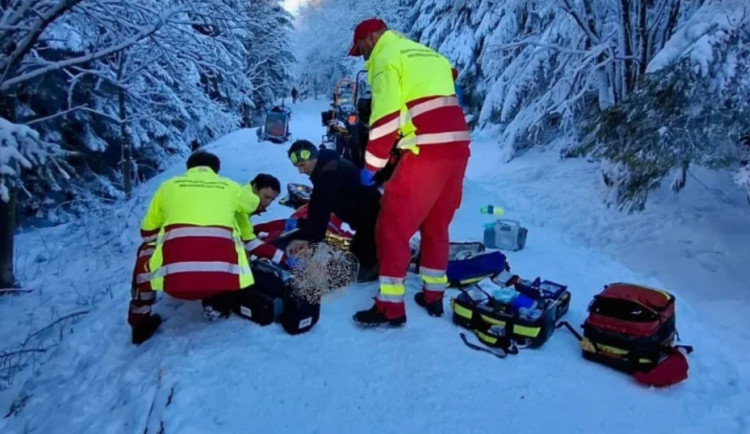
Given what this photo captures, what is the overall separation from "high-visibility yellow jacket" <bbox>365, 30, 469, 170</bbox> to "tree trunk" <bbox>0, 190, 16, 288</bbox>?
5.18 metres

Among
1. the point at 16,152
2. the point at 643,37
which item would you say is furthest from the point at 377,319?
the point at 643,37

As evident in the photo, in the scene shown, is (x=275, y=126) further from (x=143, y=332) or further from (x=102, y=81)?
(x=143, y=332)

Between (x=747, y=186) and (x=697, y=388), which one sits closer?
(x=697, y=388)

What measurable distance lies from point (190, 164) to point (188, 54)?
2.98m

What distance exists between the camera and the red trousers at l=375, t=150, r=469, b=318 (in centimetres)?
325

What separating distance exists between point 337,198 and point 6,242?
4.76m

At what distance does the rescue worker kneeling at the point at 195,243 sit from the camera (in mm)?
3098

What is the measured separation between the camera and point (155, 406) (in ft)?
8.48

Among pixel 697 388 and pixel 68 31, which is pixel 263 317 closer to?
pixel 697 388

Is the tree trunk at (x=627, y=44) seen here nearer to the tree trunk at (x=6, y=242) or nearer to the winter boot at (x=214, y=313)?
the winter boot at (x=214, y=313)

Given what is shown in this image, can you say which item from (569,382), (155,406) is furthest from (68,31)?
(569,382)

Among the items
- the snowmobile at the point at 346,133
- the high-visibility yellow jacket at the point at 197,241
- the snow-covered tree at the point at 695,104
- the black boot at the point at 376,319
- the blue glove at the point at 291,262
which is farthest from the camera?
the snowmobile at the point at 346,133

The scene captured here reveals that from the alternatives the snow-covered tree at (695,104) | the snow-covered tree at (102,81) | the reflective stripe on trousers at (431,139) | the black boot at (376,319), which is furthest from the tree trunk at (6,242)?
the snow-covered tree at (695,104)

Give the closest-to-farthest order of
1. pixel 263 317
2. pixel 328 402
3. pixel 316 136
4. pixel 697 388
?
pixel 328 402 → pixel 697 388 → pixel 263 317 → pixel 316 136
